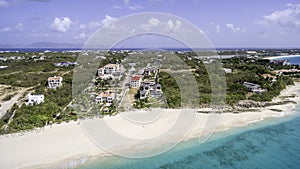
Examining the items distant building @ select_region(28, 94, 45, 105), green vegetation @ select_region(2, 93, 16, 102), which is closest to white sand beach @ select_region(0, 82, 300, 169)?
distant building @ select_region(28, 94, 45, 105)

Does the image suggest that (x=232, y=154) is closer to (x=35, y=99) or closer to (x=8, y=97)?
(x=35, y=99)

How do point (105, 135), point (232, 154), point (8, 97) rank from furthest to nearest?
point (8, 97) < point (105, 135) < point (232, 154)

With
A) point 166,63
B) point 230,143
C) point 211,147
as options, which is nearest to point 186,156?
point 211,147

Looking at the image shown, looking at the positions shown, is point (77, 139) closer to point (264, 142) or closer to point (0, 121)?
point (0, 121)

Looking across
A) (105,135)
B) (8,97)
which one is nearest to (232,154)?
(105,135)

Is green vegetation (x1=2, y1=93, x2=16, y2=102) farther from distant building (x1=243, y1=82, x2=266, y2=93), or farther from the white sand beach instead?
distant building (x1=243, y1=82, x2=266, y2=93)

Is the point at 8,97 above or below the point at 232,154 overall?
above
